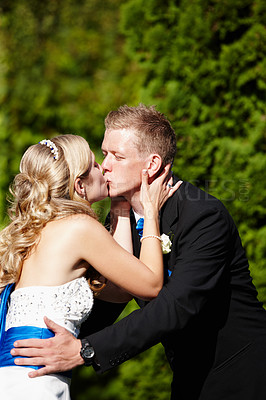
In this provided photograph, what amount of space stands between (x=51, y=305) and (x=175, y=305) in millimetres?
668

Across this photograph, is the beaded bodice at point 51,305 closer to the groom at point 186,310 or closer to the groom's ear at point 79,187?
the groom at point 186,310

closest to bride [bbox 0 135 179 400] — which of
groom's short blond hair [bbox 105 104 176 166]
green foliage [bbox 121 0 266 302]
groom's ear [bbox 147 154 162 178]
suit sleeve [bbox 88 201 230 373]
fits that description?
suit sleeve [bbox 88 201 230 373]

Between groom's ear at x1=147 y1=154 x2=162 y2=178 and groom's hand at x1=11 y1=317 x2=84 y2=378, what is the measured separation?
1.15 metres

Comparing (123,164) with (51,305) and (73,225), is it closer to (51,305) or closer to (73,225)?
(73,225)

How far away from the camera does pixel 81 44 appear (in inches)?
275

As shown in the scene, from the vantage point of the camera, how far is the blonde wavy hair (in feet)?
9.18

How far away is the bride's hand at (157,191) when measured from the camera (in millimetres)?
2998

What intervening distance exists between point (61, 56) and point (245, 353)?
5.07 meters

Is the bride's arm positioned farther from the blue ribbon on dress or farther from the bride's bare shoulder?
the blue ribbon on dress

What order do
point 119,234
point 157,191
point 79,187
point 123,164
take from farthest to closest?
point 119,234 < point 123,164 < point 157,191 < point 79,187

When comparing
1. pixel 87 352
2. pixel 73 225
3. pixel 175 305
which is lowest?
pixel 87 352

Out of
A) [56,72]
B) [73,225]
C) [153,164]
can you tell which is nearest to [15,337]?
[73,225]

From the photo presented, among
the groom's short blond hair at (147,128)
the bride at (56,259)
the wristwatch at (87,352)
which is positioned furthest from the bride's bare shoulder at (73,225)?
the groom's short blond hair at (147,128)

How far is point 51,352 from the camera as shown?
2.54 meters
